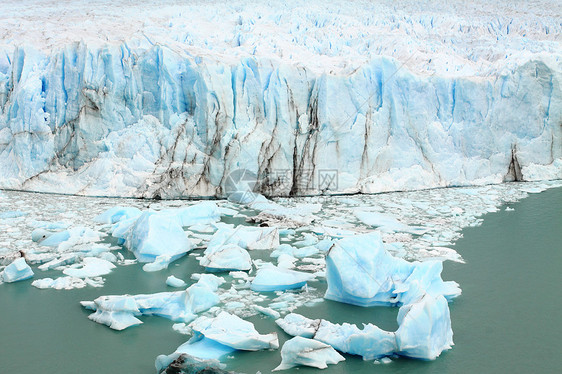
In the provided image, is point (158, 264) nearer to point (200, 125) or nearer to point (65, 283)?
point (65, 283)

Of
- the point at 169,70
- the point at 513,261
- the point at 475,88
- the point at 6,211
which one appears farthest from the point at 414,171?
the point at 6,211

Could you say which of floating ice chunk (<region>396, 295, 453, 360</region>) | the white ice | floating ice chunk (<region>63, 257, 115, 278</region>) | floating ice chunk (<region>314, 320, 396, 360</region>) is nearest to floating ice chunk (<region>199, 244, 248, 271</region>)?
the white ice

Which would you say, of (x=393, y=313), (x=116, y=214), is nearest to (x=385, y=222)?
(x=393, y=313)

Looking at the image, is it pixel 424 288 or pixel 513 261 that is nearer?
pixel 424 288

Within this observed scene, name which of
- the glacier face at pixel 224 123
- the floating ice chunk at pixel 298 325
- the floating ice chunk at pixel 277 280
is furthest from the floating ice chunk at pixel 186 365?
the glacier face at pixel 224 123

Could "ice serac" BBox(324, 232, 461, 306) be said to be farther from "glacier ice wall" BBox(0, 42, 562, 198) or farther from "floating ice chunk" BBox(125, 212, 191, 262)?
"glacier ice wall" BBox(0, 42, 562, 198)

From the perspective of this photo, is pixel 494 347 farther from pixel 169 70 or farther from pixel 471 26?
pixel 471 26
